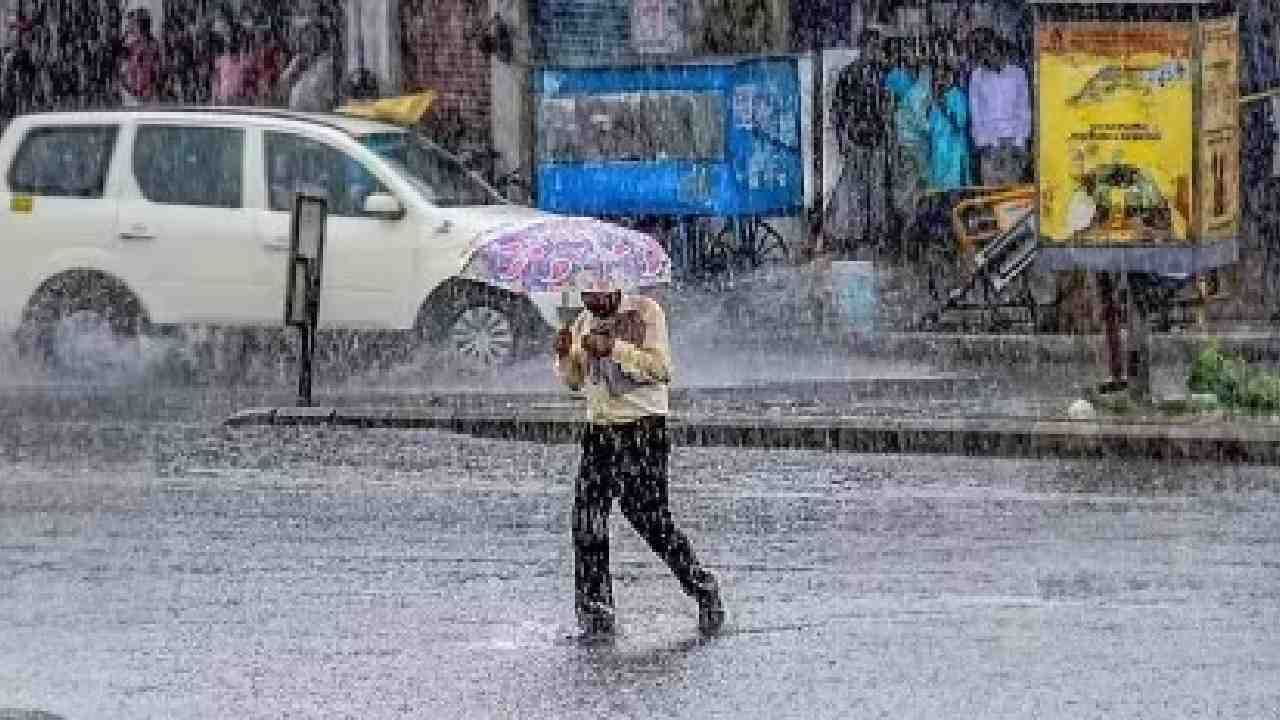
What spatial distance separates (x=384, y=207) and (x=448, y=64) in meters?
6.47

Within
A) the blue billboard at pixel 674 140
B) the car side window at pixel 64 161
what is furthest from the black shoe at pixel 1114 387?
the blue billboard at pixel 674 140

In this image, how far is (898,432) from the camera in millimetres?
17656

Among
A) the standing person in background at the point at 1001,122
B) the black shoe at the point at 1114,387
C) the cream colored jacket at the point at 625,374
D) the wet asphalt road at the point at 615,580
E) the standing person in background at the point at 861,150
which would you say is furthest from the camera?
the standing person in background at the point at 861,150

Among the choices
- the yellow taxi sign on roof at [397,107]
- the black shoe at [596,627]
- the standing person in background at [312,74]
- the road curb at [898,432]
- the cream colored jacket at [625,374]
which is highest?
the standing person in background at [312,74]

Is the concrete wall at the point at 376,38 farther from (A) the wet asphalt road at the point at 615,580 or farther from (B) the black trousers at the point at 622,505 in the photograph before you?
(B) the black trousers at the point at 622,505

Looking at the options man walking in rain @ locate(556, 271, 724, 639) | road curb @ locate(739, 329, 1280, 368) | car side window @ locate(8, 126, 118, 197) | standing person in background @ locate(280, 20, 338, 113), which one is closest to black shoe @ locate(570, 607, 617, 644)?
man walking in rain @ locate(556, 271, 724, 639)

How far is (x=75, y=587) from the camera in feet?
43.2

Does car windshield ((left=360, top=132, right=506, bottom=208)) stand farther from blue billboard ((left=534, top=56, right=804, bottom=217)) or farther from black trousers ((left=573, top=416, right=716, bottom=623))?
black trousers ((left=573, top=416, right=716, bottom=623))

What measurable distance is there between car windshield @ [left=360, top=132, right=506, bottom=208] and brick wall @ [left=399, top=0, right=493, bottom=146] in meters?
4.98

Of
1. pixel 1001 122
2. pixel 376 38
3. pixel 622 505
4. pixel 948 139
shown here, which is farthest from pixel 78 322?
pixel 622 505

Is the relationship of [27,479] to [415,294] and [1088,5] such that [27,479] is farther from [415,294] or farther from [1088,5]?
[1088,5]

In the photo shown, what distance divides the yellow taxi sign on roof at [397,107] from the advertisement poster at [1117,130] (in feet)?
26.8

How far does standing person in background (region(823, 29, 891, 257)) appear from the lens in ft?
82.8

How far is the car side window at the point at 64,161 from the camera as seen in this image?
2131cm
